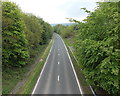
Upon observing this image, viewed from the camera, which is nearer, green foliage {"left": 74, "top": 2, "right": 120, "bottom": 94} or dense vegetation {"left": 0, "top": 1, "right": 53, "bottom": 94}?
green foliage {"left": 74, "top": 2, "right": 120, "bottom": 94}

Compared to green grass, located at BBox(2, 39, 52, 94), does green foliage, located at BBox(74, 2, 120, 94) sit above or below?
above

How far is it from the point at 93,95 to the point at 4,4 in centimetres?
1686

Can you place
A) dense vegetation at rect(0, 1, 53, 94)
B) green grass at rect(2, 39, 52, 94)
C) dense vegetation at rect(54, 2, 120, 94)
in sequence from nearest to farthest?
dense vegetation at rect(54, 2, 120, 94), green grass at rect(2, 39, 52, 94), dense vegetation at rect(0, 1, 53, 94)

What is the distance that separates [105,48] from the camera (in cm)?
1050

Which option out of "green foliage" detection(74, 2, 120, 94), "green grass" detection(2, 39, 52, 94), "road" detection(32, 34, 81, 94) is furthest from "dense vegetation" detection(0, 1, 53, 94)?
"green foliage" detection(74, 2, 120, 94)

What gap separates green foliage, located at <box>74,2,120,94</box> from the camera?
33.7ft

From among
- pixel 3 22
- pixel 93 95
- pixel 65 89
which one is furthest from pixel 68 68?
pixel 3 22

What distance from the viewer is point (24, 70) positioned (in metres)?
24.3

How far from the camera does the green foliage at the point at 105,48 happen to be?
33.7ft

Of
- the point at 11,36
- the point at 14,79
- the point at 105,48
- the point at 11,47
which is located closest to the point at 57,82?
the point at 14,79

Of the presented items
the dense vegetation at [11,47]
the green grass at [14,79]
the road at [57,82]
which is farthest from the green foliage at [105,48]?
the dense vegetation at [11,47]

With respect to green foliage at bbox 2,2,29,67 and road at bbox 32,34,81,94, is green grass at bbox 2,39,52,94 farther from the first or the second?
green foliage at bbox 2,2,29,67

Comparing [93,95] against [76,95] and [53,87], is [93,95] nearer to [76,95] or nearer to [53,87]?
[76,95]

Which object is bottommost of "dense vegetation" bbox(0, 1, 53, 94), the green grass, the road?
the road
